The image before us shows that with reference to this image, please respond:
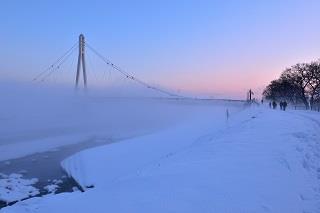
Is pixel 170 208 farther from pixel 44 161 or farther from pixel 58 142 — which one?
pixel 58 142

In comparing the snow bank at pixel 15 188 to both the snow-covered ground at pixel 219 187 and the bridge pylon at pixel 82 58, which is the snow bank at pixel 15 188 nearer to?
the snow-covered ground at pixel 219 187

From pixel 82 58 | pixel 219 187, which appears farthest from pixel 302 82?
pixel 219 187

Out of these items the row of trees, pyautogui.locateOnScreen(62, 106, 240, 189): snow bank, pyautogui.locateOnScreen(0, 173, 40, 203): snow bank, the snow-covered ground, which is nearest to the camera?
the snow-covered ground

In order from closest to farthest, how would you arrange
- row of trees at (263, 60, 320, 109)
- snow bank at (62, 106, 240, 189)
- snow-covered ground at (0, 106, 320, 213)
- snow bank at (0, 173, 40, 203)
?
snow-covered ground at (0, 106, 320, 213) < snow bank at (0, 173, 40, 203) < snow bank at (62, 106, 240, 189) < row of trees at (263, 60, 320, 109)

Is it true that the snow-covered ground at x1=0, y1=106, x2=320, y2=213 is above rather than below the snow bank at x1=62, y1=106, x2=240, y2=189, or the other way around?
above

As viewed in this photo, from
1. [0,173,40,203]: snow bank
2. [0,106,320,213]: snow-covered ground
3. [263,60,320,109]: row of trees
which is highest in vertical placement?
[263,60,320,109]: row of trees

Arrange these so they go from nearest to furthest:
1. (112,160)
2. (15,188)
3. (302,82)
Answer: (15,188), (112,160), (302,82)

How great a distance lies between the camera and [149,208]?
20.0ft

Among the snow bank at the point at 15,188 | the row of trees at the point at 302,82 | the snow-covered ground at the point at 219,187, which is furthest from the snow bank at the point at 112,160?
the row of trees at the point at 302,82

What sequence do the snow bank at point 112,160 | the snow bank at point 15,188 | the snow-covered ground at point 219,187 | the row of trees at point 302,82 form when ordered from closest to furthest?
1. the snow-covered ground at point 219,187
2. the snow bank at point 15,188
3. the snow bank at point 112,160
4. the row of trees at point 302,82

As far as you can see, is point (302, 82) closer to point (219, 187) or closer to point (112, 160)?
point (112, 160)

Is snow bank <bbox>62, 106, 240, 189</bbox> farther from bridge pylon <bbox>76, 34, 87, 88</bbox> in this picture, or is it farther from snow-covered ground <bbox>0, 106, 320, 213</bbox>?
bridge pylon <bbox>76, 34, 87, 88</bbox>

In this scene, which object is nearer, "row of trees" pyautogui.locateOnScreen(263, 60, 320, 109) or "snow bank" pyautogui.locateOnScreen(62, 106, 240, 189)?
"snow bank" pyautogui.locateOnScreen(62, 106, 240, 189)

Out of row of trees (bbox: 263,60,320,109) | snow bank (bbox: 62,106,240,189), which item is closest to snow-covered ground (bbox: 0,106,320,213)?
snow bank (bbox: 62,106,240,189)
